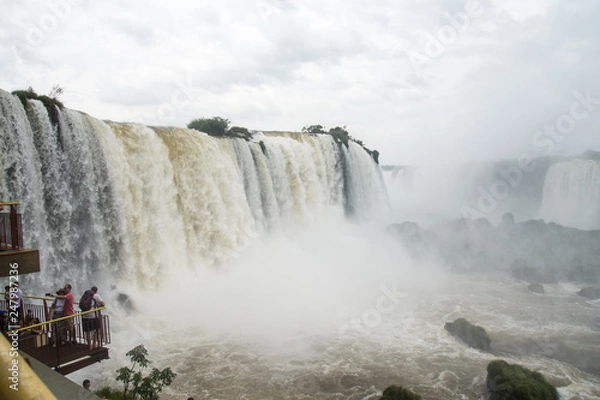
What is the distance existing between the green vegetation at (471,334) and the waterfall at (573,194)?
2486 centimetres

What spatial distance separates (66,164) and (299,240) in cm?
1350

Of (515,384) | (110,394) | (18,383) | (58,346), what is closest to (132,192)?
(110,394)

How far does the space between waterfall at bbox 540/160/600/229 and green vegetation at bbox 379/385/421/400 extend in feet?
97.6

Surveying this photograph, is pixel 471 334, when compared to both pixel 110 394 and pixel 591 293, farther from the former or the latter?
pixel 110 394

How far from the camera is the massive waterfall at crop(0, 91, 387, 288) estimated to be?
11.5m

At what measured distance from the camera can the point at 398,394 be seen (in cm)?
887

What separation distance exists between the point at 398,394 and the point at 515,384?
2448 mm

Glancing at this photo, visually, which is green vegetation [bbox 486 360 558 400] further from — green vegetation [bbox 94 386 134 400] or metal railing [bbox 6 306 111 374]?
metal railing [bbox 6 306 111 374]

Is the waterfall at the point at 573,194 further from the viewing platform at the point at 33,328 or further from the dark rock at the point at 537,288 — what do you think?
the viewing platform at the point at 33,328

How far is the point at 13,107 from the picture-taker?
10953mm

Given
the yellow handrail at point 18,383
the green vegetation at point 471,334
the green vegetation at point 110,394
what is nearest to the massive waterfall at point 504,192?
the green vegetation at point 471,334

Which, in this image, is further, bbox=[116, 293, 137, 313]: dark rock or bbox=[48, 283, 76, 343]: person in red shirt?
bbox=[116, 293, 137, 313]: dark rock

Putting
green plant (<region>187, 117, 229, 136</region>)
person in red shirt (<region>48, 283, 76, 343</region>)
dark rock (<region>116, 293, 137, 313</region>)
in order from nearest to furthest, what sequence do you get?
person in red shirt (<region>48, 283, 76, 343</region>), dark rock (<region>116, 293, 137, 313</region>), green plant (<region>187, 117, 229, 136</region>)

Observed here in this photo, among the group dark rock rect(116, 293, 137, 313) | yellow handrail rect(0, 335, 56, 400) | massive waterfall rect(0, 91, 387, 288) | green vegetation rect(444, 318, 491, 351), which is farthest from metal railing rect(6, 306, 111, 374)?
green vegetation rect(444, 318, 491, 351)
